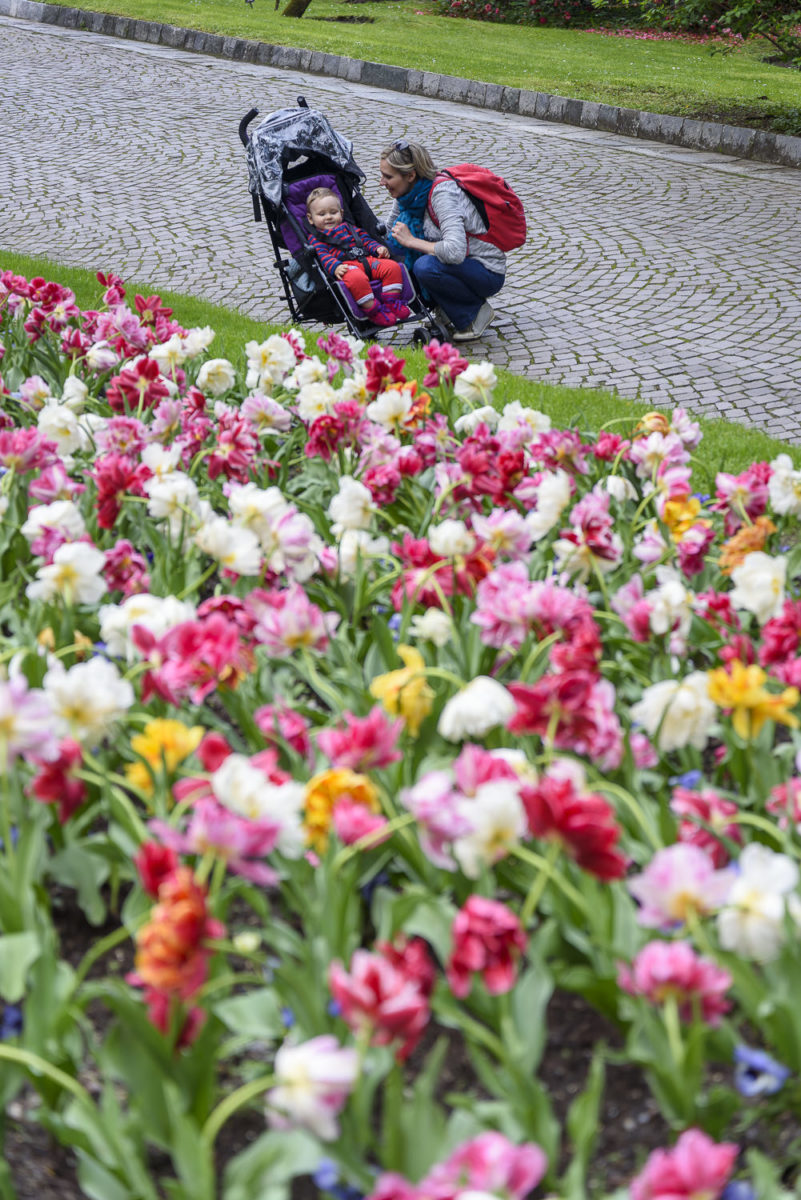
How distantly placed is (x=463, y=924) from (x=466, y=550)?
1.13m

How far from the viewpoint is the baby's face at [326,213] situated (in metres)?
6.32

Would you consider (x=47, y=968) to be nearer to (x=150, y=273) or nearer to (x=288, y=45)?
(x=150, y=273)

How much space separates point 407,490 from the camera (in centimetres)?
337

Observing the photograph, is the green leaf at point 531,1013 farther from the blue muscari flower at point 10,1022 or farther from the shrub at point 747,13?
the shrub at point 747,13

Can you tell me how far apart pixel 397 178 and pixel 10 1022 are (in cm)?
537

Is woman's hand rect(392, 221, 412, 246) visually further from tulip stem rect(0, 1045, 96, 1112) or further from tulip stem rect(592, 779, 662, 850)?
tulip stem rect(0, 1045, 96, 1112)

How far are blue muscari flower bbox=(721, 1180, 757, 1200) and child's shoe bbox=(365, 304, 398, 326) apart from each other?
16.9 ft

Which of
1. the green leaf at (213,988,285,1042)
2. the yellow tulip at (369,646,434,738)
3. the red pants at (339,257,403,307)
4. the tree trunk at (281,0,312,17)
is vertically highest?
the tree trunk at (281,0,312,17)

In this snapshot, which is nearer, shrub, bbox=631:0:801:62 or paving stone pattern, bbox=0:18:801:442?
paving stone pattern, bbox=0:18:801:442

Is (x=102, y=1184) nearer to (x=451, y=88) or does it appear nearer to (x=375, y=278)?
(x=375, y=278)

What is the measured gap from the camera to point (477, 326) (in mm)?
6461

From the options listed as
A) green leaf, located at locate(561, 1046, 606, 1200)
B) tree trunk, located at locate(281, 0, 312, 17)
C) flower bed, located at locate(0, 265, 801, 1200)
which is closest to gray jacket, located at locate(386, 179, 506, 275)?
flower bed, located at locate(0, 265, 801, 1200)

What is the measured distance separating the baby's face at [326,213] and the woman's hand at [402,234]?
0.30m

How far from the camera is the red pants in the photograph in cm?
603
